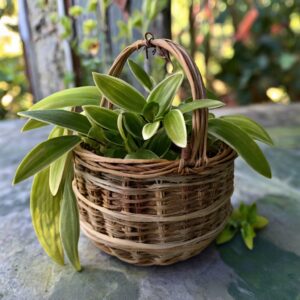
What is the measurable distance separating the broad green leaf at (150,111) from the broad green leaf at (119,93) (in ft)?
0.06

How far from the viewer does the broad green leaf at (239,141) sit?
2.29ft

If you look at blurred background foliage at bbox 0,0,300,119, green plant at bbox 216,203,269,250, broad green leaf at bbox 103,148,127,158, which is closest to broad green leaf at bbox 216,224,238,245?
green plant at bbox 216,203,269,250

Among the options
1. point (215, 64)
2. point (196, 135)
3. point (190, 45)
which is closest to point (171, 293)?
point (196, 135)

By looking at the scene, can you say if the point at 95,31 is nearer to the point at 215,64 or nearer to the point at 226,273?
the point at 226,273

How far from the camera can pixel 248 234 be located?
88 centimetres

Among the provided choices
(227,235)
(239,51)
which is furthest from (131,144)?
(239,51)

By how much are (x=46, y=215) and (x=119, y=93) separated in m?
0.31

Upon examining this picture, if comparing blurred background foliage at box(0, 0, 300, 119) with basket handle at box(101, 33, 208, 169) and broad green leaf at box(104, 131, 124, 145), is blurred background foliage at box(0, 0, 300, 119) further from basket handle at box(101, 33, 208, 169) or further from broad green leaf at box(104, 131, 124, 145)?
basket handle at box(101, 33, 208, 169)

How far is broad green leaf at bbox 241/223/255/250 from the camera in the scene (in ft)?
2.83

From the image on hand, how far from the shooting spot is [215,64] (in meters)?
3.07

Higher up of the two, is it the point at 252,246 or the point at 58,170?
the point at 58,170

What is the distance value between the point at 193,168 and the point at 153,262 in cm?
25

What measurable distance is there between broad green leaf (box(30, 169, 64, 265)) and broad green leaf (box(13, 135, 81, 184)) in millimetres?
111

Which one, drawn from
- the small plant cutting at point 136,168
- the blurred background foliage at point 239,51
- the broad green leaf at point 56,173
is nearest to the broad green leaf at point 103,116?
the small plant cutting at point 136,168
